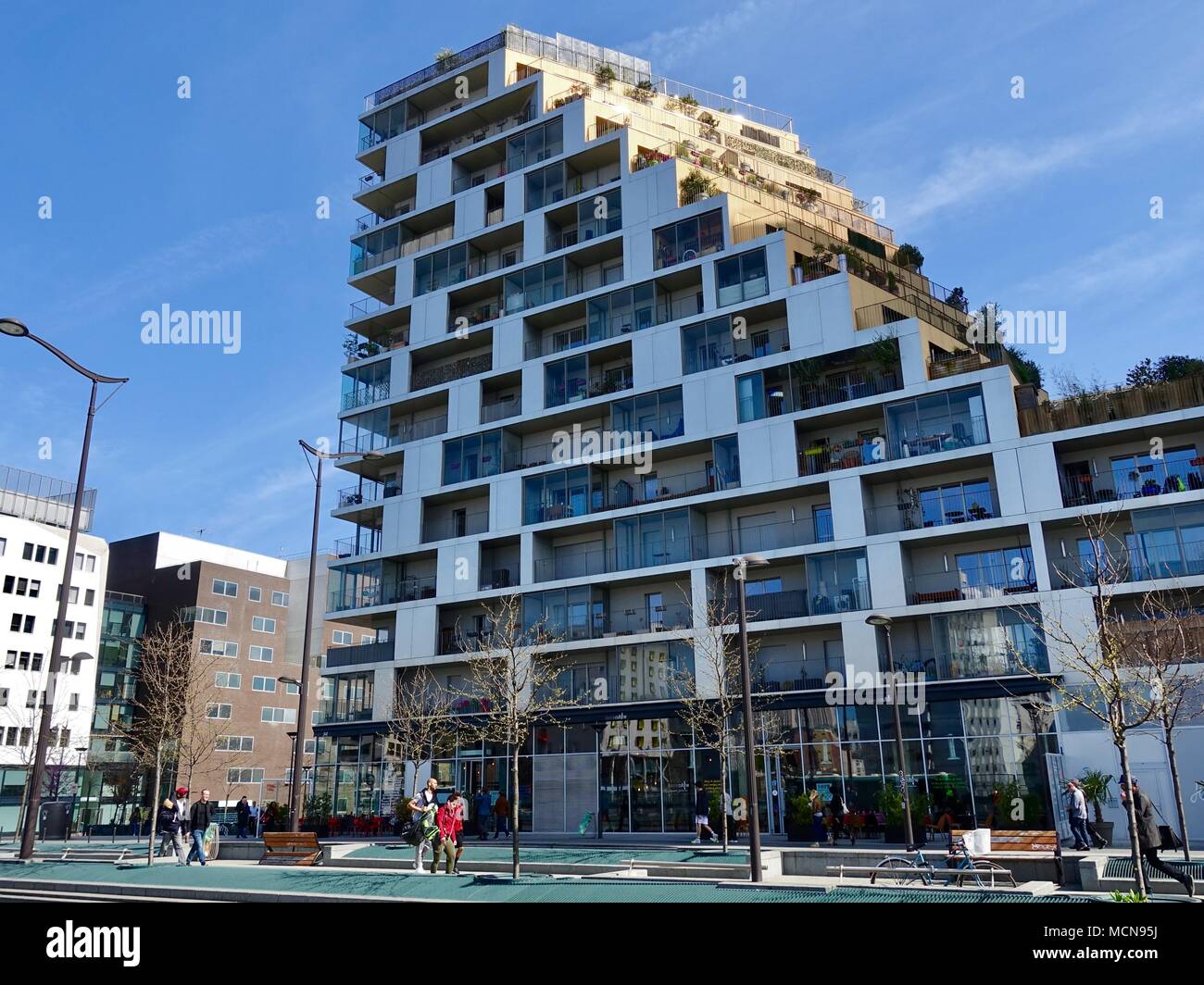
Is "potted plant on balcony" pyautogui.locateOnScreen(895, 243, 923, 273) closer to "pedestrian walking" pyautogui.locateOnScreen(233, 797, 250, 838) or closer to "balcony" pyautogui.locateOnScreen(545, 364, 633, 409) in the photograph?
"balcony" pyautogui.locateOnScreen(545, 364, 633, 409)

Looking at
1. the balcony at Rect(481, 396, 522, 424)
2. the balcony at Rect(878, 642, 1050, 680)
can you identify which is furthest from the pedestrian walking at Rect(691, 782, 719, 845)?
the balcony at Rect(481, 396, 522, 424)

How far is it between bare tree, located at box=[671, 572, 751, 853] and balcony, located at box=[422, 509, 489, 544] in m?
13.6

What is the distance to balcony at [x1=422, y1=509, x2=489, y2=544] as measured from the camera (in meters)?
48.3

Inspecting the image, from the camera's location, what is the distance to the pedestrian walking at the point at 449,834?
1925cm

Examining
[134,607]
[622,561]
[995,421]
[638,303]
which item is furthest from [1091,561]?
[134,607]

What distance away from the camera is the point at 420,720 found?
4078cm

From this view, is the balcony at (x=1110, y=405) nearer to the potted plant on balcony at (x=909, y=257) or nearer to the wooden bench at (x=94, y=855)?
the potted plant on balcony at (x=909, y=257)

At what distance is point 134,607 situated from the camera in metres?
78.8

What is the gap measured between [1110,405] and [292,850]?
2952 cm

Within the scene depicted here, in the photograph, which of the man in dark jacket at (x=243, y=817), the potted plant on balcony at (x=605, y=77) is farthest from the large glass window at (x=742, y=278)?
the man in dark jacket at (x=243, y=817)

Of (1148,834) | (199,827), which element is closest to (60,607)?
(199,827)

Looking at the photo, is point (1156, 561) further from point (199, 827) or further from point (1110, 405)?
point (199, 827)
